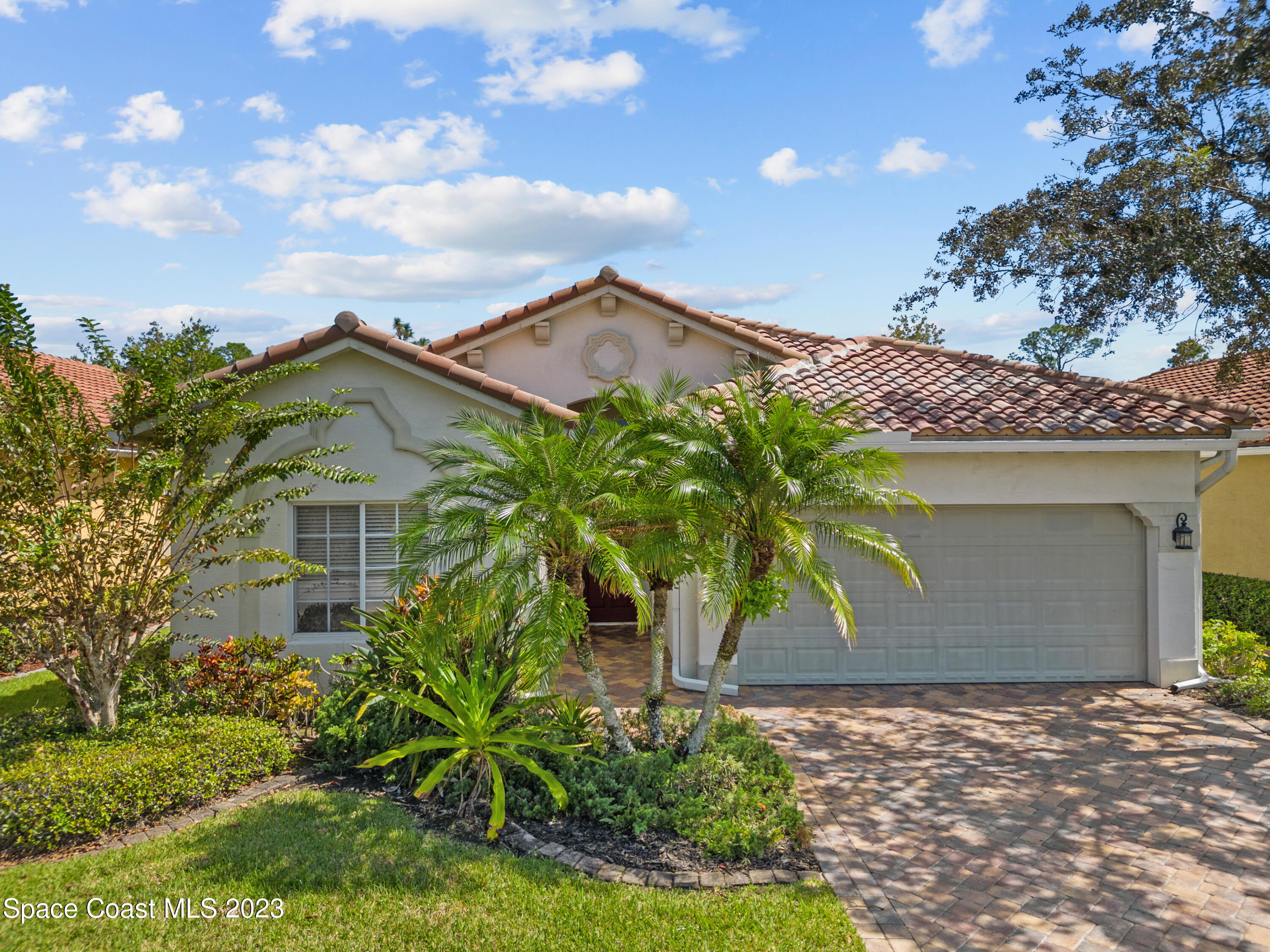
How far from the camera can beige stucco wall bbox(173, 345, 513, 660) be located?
1004cm

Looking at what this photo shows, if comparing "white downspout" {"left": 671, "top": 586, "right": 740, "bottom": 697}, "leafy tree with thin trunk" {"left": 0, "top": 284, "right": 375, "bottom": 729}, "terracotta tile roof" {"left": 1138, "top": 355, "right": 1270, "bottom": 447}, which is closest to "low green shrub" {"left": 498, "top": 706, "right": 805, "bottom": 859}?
"white downspout" {"left": 671, "top": 586, "right": 740, "bottom": 697}

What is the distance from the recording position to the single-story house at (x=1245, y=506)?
1555cm

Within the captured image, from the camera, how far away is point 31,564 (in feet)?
23.2

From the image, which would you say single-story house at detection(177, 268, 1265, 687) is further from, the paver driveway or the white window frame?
the paver driveway

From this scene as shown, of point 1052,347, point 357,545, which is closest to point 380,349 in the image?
point 357,545

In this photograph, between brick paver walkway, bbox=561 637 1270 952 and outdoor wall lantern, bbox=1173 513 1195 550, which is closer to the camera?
brick paver walkway, bbox=561 637 1270 952

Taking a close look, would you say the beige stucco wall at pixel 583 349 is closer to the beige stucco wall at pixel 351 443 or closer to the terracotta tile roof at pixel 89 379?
the beige stucco wall at pixel 351 443

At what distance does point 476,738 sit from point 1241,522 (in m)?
17.1

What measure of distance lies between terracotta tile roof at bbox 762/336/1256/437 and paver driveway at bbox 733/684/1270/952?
12.3 feet

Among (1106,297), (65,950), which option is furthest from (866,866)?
(1106,297)

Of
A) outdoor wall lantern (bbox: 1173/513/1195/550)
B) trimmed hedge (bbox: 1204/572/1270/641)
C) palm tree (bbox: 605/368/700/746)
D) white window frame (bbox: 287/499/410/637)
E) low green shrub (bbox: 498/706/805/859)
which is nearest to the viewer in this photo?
low green shrub (bbox: 498/706/805/859)

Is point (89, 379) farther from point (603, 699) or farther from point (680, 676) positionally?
point (603, 699)

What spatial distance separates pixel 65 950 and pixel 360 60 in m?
11.0

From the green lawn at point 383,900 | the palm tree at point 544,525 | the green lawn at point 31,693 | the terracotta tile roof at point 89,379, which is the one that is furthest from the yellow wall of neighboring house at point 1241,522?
the terracotta tile roof at point 89,379
